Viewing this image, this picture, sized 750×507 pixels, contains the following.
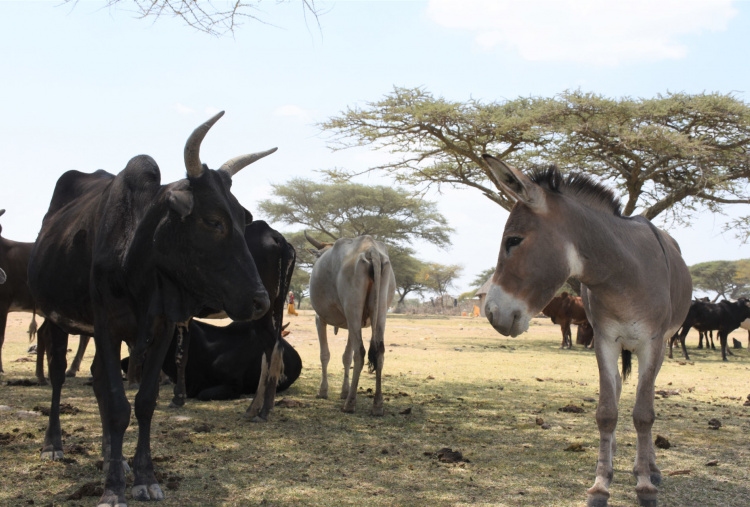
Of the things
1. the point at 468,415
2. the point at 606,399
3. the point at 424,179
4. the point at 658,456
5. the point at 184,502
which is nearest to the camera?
the point at 184,502

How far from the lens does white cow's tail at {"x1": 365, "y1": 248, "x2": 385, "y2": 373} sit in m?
6.96

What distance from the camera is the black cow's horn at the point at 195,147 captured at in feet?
11.9

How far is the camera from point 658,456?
195 inches

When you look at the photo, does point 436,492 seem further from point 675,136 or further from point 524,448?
point 675,136

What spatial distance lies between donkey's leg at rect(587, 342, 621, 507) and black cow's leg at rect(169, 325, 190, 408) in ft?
14.5

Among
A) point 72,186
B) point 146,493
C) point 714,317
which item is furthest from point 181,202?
point 714,317

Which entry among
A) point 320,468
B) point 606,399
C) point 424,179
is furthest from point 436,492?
point 424,179

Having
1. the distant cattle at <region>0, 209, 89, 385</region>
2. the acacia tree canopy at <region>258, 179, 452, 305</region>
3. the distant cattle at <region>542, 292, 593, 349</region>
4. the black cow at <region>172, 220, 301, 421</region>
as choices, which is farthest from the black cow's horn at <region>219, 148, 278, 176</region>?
the acacia tree canopy at <region>258, 179, 452, 305</region>

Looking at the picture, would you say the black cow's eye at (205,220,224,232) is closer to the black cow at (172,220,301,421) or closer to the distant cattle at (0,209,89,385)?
the black cow at (172,220,301,421)

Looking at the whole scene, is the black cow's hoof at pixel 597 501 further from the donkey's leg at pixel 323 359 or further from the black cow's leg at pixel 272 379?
the donkey's leg at pixel 323 359

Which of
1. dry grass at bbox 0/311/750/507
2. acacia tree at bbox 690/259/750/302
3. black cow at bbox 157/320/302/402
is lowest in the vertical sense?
dry grass at bbox 0/311/750/507

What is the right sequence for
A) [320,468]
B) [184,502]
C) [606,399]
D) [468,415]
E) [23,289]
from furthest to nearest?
[23,289] < [468,415] < [320,468] < [606,399] < [184,502]

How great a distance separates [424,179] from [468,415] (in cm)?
1601

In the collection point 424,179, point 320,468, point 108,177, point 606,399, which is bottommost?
point 320,468
